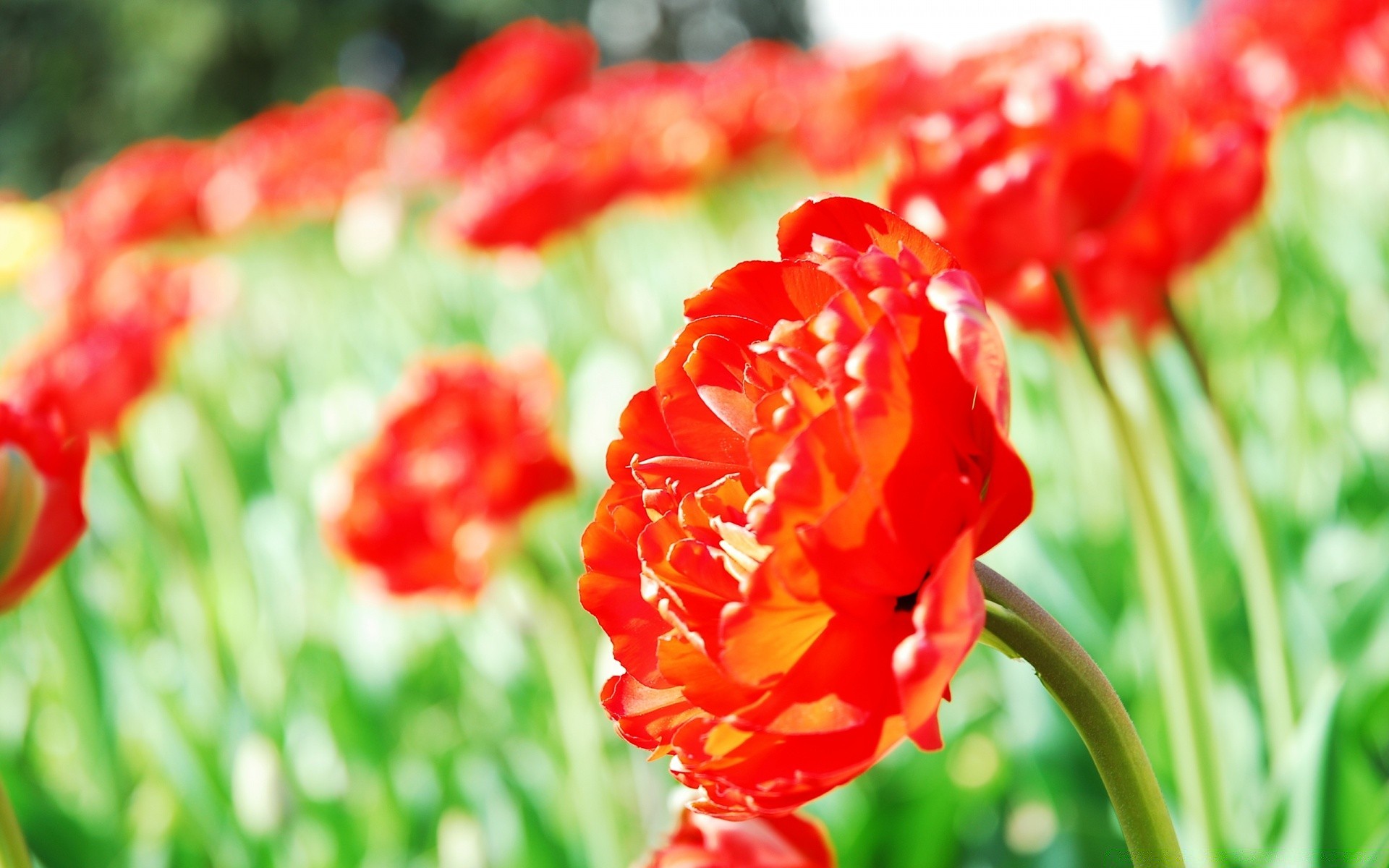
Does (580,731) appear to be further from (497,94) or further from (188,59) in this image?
(188,59)

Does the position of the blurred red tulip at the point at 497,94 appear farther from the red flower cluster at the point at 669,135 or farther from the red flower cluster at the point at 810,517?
the red flower cluster at the point at 810,517

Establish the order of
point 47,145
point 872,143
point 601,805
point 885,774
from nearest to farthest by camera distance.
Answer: point 601,805 < point 885,774 < point 872,143 < point 47,145

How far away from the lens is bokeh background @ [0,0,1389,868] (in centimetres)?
95

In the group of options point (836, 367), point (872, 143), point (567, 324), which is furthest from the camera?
point (567, 324)

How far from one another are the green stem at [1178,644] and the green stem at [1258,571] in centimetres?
11

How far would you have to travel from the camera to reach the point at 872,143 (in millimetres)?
2199

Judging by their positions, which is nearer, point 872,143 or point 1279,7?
point 1279,7

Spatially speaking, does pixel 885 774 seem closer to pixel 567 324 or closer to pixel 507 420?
pixel 507 420

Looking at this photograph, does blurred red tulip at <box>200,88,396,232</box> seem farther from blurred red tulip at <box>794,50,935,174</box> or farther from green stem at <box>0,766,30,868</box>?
green stem at <box>0,766,30,868</box>

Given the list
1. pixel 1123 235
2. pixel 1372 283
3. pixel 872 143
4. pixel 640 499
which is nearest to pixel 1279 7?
pixel 1372 283

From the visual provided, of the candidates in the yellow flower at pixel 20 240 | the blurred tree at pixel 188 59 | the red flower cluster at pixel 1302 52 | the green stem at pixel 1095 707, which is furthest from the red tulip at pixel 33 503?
the blurred tree at pixel 188 59

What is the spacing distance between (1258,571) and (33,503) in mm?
771

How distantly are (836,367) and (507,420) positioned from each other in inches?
32.2

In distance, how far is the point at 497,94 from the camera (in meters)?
2.60
